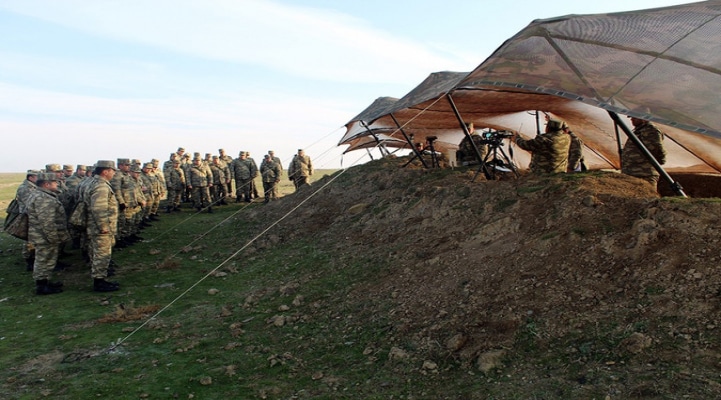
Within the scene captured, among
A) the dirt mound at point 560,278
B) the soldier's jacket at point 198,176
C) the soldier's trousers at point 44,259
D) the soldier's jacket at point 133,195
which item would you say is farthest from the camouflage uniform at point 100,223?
the soldier's jacket at point 198,176

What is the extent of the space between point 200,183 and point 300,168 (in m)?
3.55

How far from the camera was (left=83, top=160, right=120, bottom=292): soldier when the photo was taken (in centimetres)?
693

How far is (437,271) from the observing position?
5293mm

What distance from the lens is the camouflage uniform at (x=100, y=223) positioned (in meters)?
6.92

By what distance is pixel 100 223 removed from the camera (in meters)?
6.91

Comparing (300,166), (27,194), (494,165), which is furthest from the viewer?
(300,166)

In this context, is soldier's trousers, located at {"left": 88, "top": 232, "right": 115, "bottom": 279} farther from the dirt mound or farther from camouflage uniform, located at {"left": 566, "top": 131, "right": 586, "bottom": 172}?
camouflage uniform, located at {"left": 566, "top": 131, "right": 586, "bottom": 172}

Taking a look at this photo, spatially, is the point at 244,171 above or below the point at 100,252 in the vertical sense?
above

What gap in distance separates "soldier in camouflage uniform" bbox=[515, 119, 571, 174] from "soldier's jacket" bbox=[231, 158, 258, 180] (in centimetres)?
1167

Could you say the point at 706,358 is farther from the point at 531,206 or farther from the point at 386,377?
the point at 531,206

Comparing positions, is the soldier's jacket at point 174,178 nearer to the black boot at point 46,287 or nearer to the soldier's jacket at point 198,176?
the soldier's jacket at point 198,176

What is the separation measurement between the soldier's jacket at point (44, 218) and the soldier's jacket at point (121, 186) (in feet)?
9.37

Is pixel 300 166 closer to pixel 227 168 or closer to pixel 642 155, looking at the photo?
pixel 227 168

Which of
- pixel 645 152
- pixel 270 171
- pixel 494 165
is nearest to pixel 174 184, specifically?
pixel 270 171
